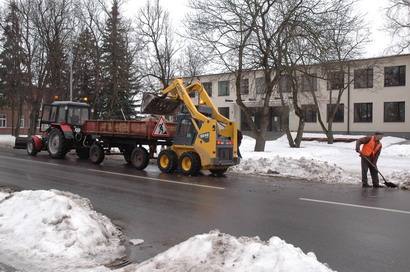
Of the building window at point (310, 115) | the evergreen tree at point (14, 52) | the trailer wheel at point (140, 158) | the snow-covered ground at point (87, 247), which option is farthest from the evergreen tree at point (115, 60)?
the snow-covered ground at point (87, 247)

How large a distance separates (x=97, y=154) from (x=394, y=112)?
3462 centimetres

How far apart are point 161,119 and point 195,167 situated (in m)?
2.88

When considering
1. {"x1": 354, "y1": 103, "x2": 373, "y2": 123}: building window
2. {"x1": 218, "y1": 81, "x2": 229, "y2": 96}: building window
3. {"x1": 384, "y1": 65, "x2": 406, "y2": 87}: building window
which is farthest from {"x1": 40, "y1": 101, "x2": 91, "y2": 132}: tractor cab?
{"x1": 218, "y1": 81, "x2": 229, "y2": 96}: building window

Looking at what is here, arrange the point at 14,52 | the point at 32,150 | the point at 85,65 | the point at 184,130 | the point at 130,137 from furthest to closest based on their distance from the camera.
→ 1. the point at 85,65
2. the point at 14,52
3. the point at 32,150
4. the point at 130,137
5. the point at 184,130

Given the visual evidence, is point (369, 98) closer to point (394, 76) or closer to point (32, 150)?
point (394, 76)

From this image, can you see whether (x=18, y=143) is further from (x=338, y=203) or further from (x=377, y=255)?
(x=377, y=255)

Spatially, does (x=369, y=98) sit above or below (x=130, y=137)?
above

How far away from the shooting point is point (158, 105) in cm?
1936

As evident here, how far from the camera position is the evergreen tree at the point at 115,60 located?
130 ft

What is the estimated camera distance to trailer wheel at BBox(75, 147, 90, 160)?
24009mm

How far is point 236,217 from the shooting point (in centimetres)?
966

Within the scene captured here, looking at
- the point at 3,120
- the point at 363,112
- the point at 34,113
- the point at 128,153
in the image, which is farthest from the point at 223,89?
the point at 128,153

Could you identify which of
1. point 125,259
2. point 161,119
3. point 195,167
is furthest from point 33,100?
point 125,259

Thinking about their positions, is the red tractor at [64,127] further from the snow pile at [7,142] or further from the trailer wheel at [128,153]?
the snow pile at [7,142]
